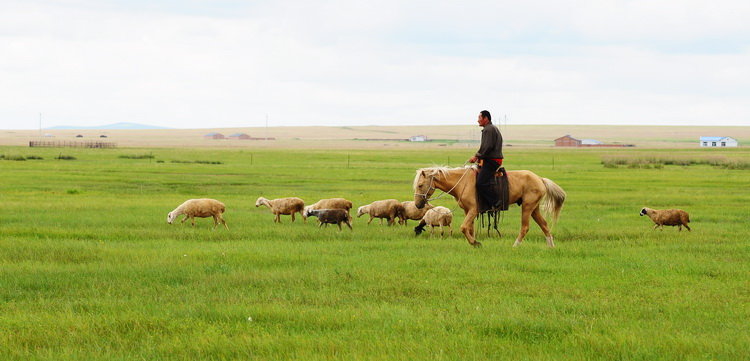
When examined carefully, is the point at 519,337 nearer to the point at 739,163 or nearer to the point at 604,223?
the point at 604,223

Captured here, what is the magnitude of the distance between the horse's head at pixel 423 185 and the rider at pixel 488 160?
996 millimetres

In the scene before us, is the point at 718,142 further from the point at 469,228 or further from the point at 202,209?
the point at 469,228

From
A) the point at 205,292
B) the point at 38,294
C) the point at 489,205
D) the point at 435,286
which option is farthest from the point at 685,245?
the point at 38,294

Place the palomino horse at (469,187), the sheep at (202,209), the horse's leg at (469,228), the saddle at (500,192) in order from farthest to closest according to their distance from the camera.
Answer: the sheep at (202,209)
the palomino horse at (469,187)
the saddle at (500,192)
the horse's leg at (469,228)

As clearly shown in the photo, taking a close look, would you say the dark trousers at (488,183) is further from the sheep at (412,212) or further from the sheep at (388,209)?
the sheep at (388,209)

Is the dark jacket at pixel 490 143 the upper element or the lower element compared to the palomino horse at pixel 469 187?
upper

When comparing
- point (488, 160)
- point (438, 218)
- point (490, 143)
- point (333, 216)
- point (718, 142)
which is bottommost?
point (333, 216)

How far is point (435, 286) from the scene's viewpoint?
12.7 metres

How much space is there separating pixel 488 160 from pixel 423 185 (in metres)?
1.55

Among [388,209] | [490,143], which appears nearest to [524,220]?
[490,143]

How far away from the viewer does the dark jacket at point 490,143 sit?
17.4 metres

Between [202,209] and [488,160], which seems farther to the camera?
[202,209]

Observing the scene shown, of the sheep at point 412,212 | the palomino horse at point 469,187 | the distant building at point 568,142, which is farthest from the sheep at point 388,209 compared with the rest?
the distant building at point 568,142

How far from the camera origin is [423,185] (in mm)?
18156
